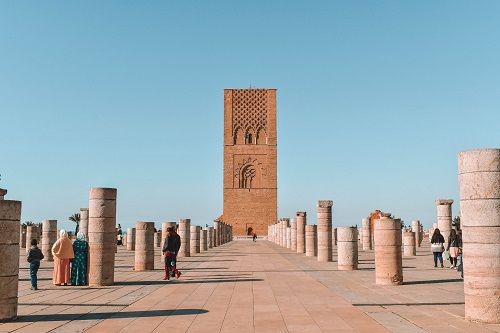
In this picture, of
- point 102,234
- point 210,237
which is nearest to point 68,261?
point 102,234

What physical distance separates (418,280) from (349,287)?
1854mm

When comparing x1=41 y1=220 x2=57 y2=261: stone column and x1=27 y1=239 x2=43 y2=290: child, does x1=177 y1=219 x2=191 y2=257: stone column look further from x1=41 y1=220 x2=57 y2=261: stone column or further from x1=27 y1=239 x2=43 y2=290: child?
x1=27 y1=239 x2=43 y2=290: child

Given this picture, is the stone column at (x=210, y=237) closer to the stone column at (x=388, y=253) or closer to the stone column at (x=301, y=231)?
the stone column at (x=301, y=231)

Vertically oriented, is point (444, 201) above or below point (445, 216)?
above

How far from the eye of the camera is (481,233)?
5.83 meters

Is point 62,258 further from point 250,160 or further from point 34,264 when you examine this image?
point 250,160

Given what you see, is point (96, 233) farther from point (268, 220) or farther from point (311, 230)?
point (268, 220)

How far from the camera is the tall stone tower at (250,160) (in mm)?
53281

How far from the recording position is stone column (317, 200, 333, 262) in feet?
52.6

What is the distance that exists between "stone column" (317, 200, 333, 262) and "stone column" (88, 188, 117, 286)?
7.70m

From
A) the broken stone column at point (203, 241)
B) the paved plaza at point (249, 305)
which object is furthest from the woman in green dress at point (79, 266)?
the broken stone column at point (203, 241)

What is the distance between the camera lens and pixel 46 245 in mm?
17047

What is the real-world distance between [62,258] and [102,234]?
789 millimetres

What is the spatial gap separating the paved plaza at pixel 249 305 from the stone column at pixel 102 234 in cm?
41
